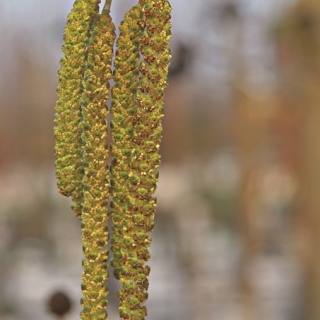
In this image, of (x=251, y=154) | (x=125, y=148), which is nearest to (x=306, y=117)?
(x=251, y=154)

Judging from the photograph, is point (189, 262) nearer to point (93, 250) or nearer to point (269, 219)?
point (269, 219)

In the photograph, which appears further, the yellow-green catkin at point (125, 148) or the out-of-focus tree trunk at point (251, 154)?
the out-of-focus tree trunk at point (251, 154)

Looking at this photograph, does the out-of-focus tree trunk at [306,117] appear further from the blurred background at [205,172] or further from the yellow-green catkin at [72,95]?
the yellow-green catkin at [72,95]

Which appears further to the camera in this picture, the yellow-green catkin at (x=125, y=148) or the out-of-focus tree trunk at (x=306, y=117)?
the out-of-focus tree trunk at (x=306, y=117)

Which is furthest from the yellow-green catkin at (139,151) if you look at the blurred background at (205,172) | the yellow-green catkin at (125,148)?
the blurred background at (205,172)

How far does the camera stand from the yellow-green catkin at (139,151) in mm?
328

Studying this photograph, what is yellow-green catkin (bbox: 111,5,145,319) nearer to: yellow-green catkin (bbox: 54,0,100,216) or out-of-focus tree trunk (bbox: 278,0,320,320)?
yellow-green catkin (bbox: 54,0,100,216)

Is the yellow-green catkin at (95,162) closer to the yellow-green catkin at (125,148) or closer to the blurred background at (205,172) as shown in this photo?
the yellow-green catkin at (125,148)

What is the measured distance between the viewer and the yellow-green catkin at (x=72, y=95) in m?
0.34

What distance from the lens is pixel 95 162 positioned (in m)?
0.34

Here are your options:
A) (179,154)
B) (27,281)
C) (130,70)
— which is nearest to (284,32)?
(179,154)

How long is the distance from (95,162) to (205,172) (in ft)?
0.90

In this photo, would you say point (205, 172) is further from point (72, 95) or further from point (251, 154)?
point (72, 95)

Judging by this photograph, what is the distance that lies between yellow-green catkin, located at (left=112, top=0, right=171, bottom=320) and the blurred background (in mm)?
238
